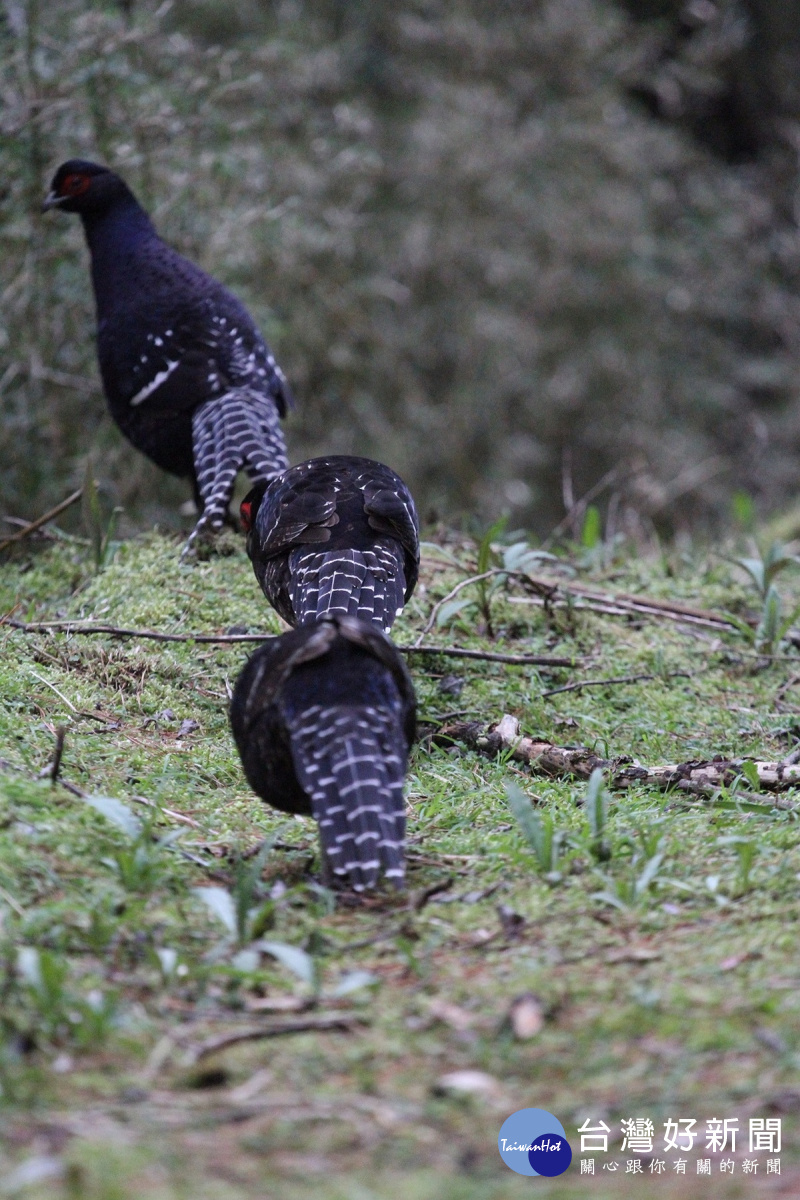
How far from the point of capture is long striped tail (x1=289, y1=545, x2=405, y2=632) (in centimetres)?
410

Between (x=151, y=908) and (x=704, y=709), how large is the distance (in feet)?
8.82

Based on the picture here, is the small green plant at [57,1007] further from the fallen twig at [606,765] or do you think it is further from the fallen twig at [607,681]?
the fallen twig at [607,681]

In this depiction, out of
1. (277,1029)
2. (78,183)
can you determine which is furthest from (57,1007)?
(78,183)

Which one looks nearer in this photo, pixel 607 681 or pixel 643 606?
pixel 607 681

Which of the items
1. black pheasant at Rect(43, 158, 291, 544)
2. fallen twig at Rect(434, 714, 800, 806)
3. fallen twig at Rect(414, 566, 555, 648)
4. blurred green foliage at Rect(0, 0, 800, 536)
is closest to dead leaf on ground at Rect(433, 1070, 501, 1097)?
fallen twig at Rect(434, 714, 800, 806)

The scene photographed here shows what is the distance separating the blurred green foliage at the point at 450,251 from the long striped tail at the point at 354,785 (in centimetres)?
509

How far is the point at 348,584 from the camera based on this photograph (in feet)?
13.7

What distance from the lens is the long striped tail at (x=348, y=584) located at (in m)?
4.10

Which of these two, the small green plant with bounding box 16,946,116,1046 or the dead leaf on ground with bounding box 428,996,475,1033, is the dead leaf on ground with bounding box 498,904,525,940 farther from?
the small green plant with bounding box 16,946,116,1046

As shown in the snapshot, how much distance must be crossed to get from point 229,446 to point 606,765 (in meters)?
2.89

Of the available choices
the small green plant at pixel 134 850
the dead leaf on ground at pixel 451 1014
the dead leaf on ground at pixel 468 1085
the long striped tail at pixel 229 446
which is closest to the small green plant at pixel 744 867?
the dead leaf on ground at pixel 451 1014

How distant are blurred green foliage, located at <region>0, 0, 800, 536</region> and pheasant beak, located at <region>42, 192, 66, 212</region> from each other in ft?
2.30

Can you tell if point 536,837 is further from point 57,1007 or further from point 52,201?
point 52,201

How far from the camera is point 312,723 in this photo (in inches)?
121
